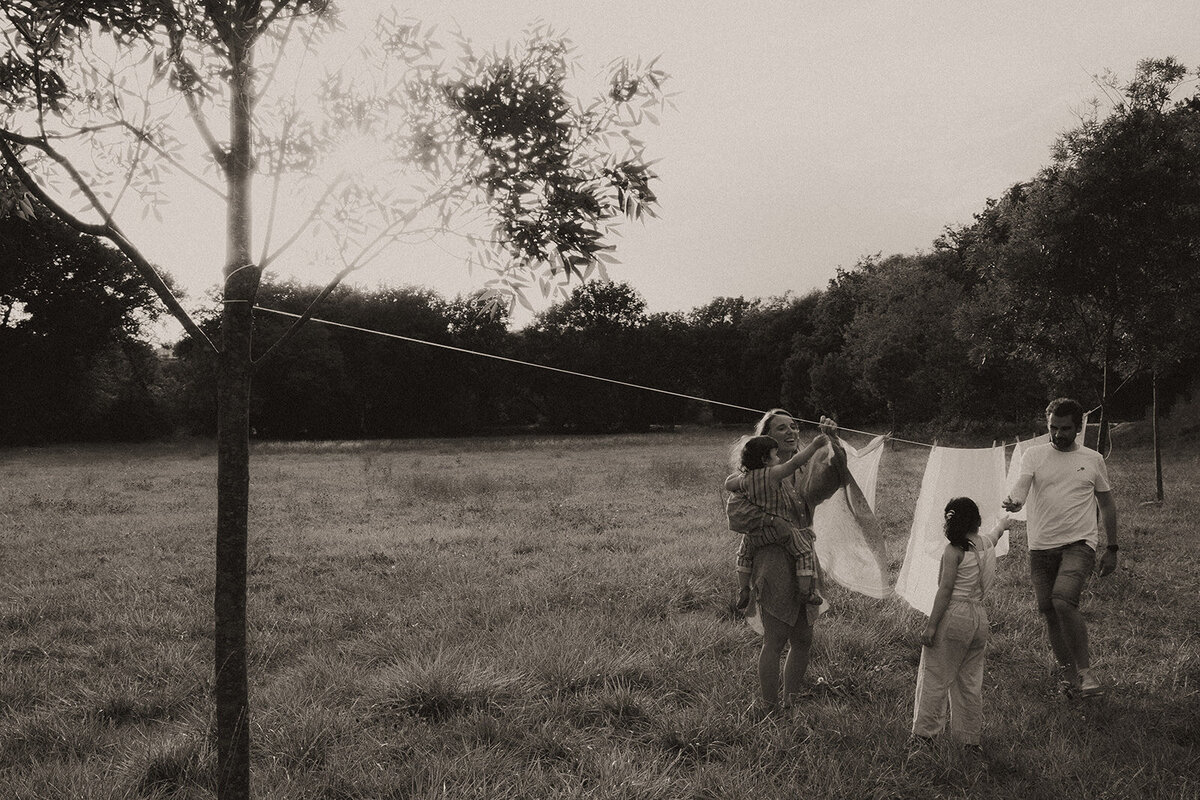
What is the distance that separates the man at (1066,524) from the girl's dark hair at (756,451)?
176cm

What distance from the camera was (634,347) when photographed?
61719 millimetres

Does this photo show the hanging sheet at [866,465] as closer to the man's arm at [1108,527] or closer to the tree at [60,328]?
the man's arm at [1108,527]

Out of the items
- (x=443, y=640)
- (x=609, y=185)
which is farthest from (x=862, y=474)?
(x=609, y=185)

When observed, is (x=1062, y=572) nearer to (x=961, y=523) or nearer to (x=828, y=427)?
(x=961, y=523)

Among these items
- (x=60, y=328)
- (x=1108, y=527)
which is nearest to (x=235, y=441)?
(x=1108, y=527)

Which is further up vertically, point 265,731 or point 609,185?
point 609,185

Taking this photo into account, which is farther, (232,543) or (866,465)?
(866,465)

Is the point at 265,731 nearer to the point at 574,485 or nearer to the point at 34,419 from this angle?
the point at 574,485

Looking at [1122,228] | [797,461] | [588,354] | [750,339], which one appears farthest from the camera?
[750,339]

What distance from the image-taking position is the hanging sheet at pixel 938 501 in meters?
6.63

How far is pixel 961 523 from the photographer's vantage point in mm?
4566

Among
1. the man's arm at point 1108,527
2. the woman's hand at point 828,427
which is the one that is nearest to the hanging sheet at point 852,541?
the woman's hand at point 828,427

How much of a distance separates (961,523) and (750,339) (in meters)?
64.0

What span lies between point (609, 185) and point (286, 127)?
4.51 ft
